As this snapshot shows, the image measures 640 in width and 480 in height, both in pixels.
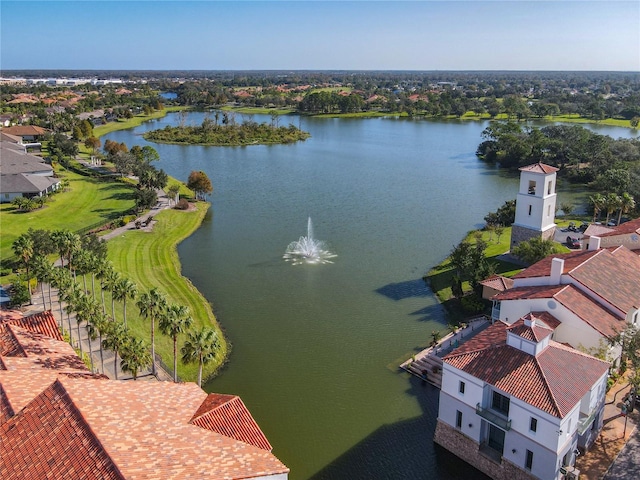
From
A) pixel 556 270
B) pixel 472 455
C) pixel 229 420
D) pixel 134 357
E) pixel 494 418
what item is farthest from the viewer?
pixel 556 270

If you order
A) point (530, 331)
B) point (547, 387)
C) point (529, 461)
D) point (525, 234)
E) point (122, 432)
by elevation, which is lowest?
point (529, 461)

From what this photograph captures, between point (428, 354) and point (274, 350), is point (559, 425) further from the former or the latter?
point (274, 350)

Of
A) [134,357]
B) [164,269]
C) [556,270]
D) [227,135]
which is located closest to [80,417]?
[134,357]

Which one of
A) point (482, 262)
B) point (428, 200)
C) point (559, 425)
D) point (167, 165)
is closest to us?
point (559, 425)

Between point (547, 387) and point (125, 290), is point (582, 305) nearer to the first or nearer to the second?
point (547, 387)

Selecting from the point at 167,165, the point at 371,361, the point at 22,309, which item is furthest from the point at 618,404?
the point at 167,165

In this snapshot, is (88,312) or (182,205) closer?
(88,312)
